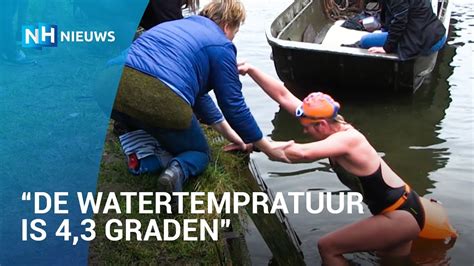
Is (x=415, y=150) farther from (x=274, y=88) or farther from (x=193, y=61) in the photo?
(x=193, y=61)

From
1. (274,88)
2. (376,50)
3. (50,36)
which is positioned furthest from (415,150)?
(50,36)

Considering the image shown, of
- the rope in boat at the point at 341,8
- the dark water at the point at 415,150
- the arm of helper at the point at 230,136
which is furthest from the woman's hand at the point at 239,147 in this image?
the rope in boat at the point at 341,8

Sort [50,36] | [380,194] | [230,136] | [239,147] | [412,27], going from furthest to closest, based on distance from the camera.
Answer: [50,36] < [412,27] < [239,147] < [230,136] < [380,194]

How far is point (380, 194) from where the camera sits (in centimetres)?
417

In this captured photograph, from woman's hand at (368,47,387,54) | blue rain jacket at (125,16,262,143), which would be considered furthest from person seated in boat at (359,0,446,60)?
blue rain jacket at (125,16,262,143)

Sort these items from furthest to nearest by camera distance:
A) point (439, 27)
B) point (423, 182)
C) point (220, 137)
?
point (439, 27) < point (423, 182) < point (220, 137)

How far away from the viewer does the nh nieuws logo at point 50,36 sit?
894cm

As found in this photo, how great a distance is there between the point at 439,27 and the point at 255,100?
2.79 m

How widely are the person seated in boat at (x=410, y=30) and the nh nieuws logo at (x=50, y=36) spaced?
3850 mm

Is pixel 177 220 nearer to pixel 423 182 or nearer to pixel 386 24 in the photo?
pixel 423 182

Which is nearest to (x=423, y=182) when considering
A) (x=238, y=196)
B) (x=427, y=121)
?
(x=427, y=121)

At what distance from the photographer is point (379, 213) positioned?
13.9 ft

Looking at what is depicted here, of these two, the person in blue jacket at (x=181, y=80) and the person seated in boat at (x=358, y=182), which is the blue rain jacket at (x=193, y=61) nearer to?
the person in blue jacket at (x=181, y=80)

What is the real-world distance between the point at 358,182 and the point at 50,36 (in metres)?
7.15
